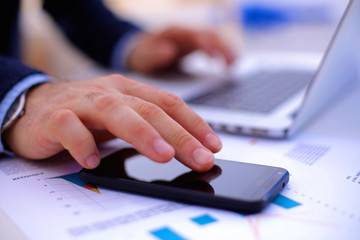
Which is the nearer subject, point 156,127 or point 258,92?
point 156,127

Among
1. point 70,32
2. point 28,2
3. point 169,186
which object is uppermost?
point 169,186

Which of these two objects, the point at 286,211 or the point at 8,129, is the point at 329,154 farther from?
the point at 8,129

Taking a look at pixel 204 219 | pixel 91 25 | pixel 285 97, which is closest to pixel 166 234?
pixel 204 219

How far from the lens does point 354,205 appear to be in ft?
1.24

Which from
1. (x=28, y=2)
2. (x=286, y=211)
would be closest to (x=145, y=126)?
(x=286, y=211)

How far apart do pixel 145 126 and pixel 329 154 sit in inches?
10.2

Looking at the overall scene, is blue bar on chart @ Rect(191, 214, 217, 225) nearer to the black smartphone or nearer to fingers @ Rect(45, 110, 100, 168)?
the black smartphone

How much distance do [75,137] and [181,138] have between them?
0.12 metres

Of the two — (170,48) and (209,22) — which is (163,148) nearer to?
(170,48)

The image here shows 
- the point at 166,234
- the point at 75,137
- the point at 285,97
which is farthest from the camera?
the point at 285,97

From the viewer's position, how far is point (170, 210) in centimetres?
37

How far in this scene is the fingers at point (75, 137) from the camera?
430 millimetres

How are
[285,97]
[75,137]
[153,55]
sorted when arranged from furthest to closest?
1. [153,55]
2. [285,97]
3. [75,137]

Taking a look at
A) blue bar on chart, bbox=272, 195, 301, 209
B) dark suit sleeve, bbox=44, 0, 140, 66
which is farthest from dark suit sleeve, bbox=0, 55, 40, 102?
dark suit sleeve, bbox=44, 0, 140, 66
